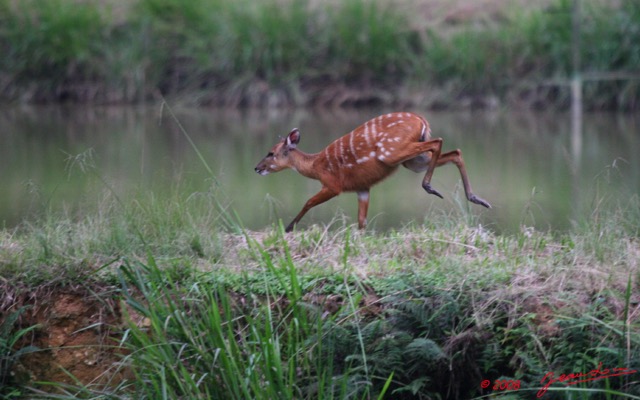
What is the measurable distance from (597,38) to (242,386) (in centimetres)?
1299

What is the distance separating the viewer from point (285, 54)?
1761 centimetres

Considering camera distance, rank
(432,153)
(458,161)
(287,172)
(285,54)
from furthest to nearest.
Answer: (285,54) < (287,172) < (458,161) < (432,153)

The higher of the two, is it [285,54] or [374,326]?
[374,326]

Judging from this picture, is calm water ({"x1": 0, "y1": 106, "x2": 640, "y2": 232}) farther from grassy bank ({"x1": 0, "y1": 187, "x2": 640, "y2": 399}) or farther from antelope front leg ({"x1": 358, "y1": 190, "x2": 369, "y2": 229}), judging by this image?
grassy bank ({"x1": 0, "y1": 187, "x2": 640, "y2": 399})

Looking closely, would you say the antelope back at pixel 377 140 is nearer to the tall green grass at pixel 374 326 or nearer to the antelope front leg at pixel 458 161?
the antelope front leg at pixel 458 161

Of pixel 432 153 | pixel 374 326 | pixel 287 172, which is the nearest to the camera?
pixel 374 326

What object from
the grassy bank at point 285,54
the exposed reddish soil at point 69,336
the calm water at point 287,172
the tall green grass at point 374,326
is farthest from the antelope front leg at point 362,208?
the grassy bank at point 285,54

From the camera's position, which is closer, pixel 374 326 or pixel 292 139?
pixel 374 326

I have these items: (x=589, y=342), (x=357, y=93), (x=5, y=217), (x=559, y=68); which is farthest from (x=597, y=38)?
(x=589, y=342)

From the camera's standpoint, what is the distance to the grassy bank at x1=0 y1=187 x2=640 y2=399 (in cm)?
443

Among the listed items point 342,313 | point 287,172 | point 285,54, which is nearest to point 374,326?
point 342,313

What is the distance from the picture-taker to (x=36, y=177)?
9.94 metres

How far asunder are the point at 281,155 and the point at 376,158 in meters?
0.89

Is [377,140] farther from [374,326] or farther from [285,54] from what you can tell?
[285,54]
